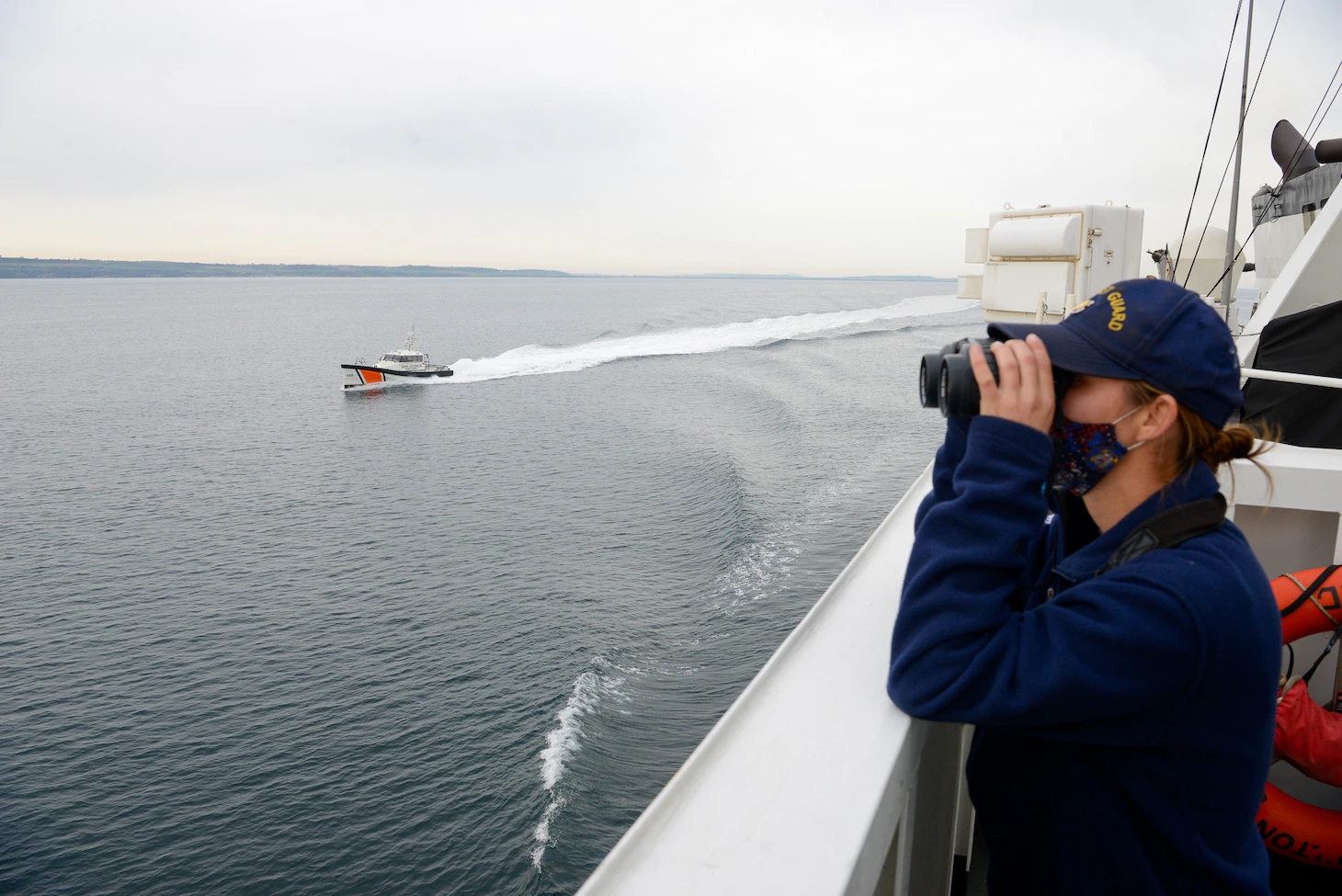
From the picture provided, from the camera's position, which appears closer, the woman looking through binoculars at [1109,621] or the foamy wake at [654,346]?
the woman looking through binoculars at [1109,621]

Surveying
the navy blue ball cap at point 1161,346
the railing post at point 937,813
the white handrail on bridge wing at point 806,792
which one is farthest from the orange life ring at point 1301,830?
the navy blue ball cap at point 1161,346

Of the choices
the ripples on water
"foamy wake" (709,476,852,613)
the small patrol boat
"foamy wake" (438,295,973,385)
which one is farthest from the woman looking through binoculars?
"foamy wake" (438,295,973,385)

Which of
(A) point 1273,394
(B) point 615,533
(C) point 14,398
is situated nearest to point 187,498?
(B) point 615,533

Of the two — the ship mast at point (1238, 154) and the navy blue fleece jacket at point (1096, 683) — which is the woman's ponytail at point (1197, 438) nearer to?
the navy blue fleece jacket at point (1096, 683)

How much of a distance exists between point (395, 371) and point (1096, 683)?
182 feet

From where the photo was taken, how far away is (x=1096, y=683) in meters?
0.99

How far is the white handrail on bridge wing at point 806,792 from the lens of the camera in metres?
0.95

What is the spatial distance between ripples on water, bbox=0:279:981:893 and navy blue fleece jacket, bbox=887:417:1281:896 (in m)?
15.2

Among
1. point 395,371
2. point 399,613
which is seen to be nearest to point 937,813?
point 399,613

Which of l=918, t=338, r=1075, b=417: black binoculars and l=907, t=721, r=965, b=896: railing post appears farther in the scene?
l=907, t=721, r=965, b=896: railing post

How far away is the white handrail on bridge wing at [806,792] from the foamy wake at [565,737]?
50.3ft

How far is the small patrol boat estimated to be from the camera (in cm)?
5294

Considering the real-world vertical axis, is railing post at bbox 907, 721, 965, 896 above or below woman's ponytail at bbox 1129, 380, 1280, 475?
below

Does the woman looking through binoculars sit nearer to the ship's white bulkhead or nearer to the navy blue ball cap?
the navy blue ball cap
